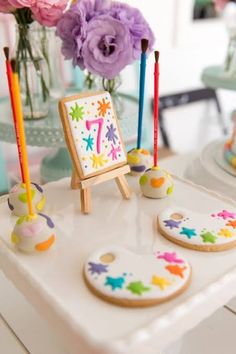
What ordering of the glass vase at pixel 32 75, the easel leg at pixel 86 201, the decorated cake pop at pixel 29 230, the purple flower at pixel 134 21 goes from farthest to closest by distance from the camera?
the glass vase at pixel 32 75 → the purple flower at pixel 134 21 → the easel leg at pixel 86 201 → the decorated cake pop at pixel 29 230

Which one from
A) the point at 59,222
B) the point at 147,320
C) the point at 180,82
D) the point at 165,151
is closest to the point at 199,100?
the point at 180,82

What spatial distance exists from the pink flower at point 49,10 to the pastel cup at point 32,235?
43cm

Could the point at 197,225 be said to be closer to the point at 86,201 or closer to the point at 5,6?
the point at 86,201

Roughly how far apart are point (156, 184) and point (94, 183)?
115mm

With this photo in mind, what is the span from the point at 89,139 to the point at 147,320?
29cm

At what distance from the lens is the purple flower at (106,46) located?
2.55ft

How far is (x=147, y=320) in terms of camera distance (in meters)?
0.48

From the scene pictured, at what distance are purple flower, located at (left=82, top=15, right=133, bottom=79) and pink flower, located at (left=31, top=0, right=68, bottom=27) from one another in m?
0.08

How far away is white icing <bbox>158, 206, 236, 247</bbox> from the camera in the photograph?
1.99 ft

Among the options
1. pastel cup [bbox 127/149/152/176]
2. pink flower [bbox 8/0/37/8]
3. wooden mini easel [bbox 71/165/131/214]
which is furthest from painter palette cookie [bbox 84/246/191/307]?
pink flower [bbox 8/0/37/8]

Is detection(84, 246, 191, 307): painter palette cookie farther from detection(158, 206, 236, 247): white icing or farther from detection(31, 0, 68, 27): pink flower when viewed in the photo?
detection(31, 0, 68, 27): pink flower

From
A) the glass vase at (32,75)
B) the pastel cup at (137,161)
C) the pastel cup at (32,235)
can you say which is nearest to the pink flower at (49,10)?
the glass vase at (32,75)

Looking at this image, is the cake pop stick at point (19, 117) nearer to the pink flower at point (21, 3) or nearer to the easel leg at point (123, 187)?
the easel leg at point (123, 187)

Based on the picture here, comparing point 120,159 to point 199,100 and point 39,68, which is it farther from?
point 199,100
